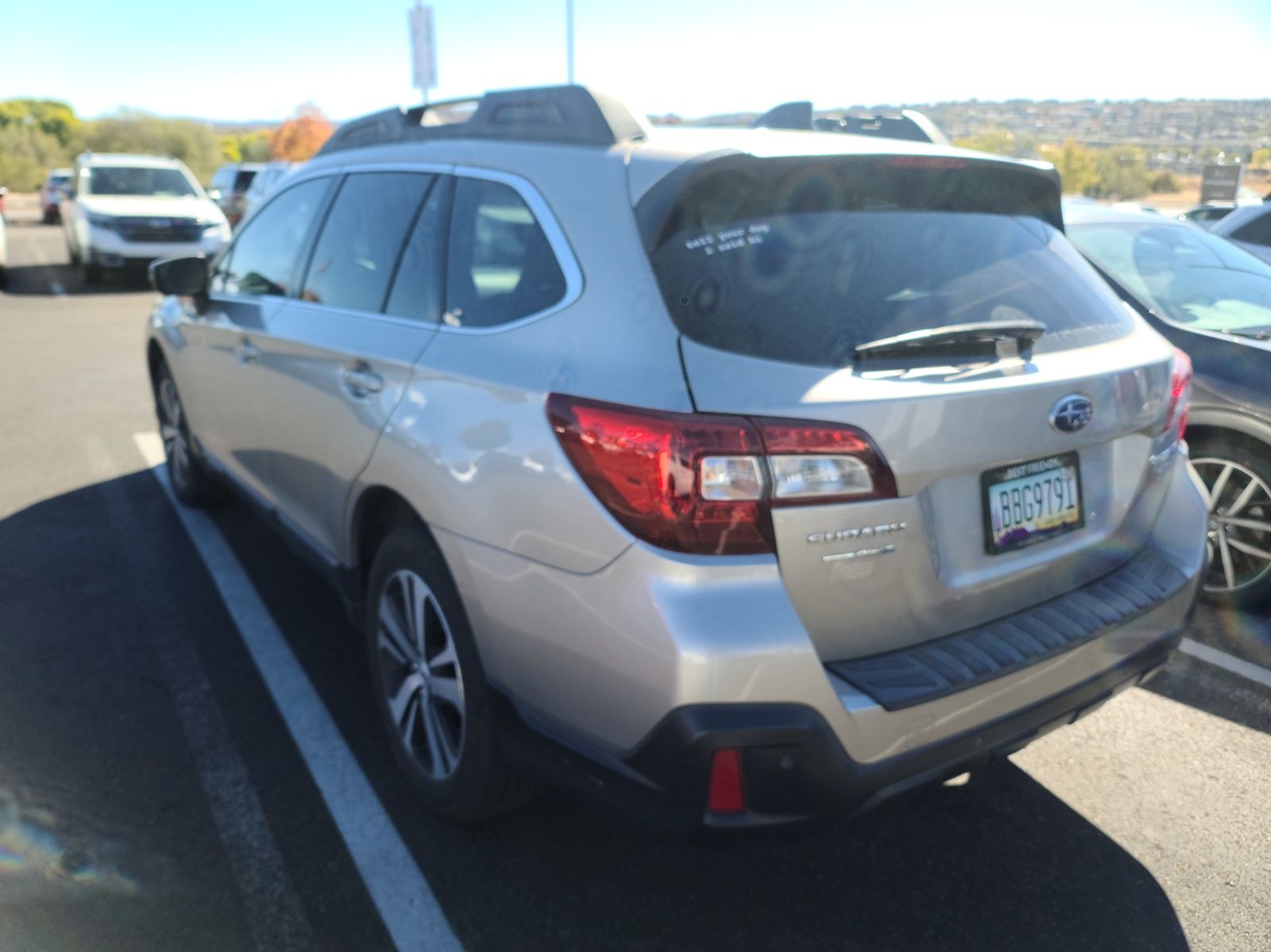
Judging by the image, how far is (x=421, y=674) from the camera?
2877 mm

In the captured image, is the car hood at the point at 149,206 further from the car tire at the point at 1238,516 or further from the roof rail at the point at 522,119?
the car tire at the point at 1238,516

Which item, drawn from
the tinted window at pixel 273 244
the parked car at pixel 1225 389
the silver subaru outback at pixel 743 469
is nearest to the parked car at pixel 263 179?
the tinted window at pixel 273 244

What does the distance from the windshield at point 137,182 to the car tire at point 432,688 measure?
53.9ft

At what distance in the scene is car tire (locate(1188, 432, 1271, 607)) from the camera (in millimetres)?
4137

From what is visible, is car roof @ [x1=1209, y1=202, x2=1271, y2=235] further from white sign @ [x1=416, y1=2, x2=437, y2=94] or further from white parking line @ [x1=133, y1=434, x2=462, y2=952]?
white sign @ [x1=416, y1=2, x2=437, y2=94]

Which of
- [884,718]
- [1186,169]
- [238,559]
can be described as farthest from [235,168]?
[884,718]

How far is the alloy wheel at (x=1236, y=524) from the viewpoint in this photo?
13.6 feet

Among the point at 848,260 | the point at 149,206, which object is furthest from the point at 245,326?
the point at 149,206

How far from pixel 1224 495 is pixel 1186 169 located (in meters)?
20.9

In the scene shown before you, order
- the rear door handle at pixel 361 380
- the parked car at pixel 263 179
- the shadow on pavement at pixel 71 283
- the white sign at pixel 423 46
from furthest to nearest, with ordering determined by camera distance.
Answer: the white sign at pixel 423 46, the parked car at pixel 263 179, the shadow on pavement at pixel 71 283, the rear door handle at pixel 361 380

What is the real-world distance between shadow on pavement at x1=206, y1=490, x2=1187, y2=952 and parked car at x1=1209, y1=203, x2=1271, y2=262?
5731mm

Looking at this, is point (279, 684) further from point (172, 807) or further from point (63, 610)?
point (63, 610)

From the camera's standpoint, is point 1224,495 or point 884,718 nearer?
point 884,718

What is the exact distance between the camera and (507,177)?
2717 millimetres
